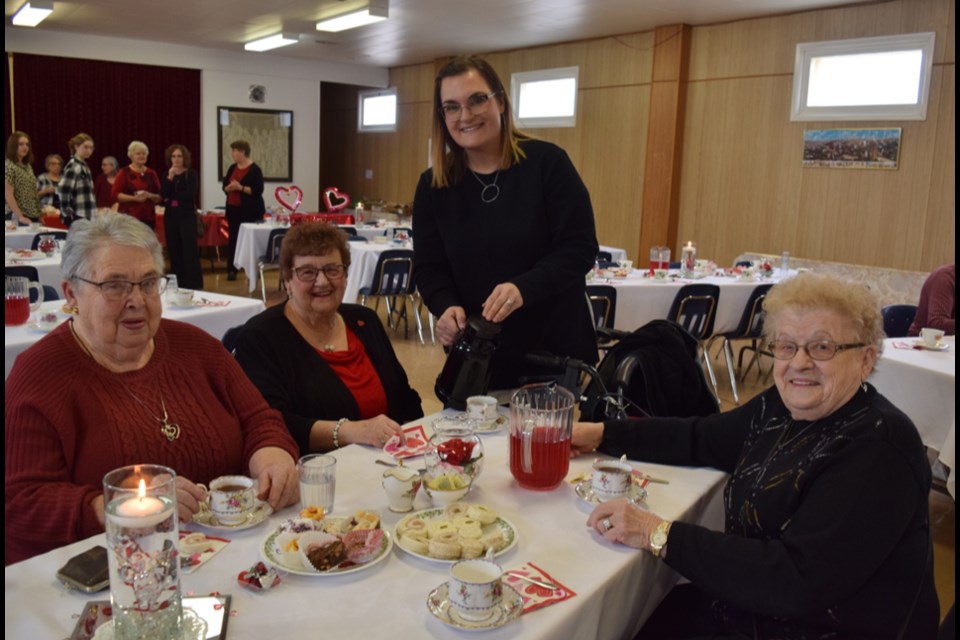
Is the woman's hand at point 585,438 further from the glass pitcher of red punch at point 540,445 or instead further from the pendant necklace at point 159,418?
the pendant necklace at point 159,418

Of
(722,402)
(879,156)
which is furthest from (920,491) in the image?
(879,156)

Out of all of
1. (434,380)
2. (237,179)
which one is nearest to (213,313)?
(434,380)

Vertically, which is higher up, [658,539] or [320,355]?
[320,355]

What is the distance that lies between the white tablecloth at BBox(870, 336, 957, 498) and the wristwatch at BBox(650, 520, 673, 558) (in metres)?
2.18

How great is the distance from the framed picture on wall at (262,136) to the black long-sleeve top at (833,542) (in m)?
12.5

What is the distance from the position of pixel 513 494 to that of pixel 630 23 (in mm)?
8383

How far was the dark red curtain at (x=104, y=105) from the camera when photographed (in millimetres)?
11852

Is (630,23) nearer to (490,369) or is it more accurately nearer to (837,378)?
(490,369)

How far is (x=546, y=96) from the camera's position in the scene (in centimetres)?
1103

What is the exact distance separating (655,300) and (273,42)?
7.76m

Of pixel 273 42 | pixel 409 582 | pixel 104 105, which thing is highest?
pixel 273 42

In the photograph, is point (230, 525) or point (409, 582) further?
point (230, 525)

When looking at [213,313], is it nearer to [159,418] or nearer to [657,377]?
[159,418]

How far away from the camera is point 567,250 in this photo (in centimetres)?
236
